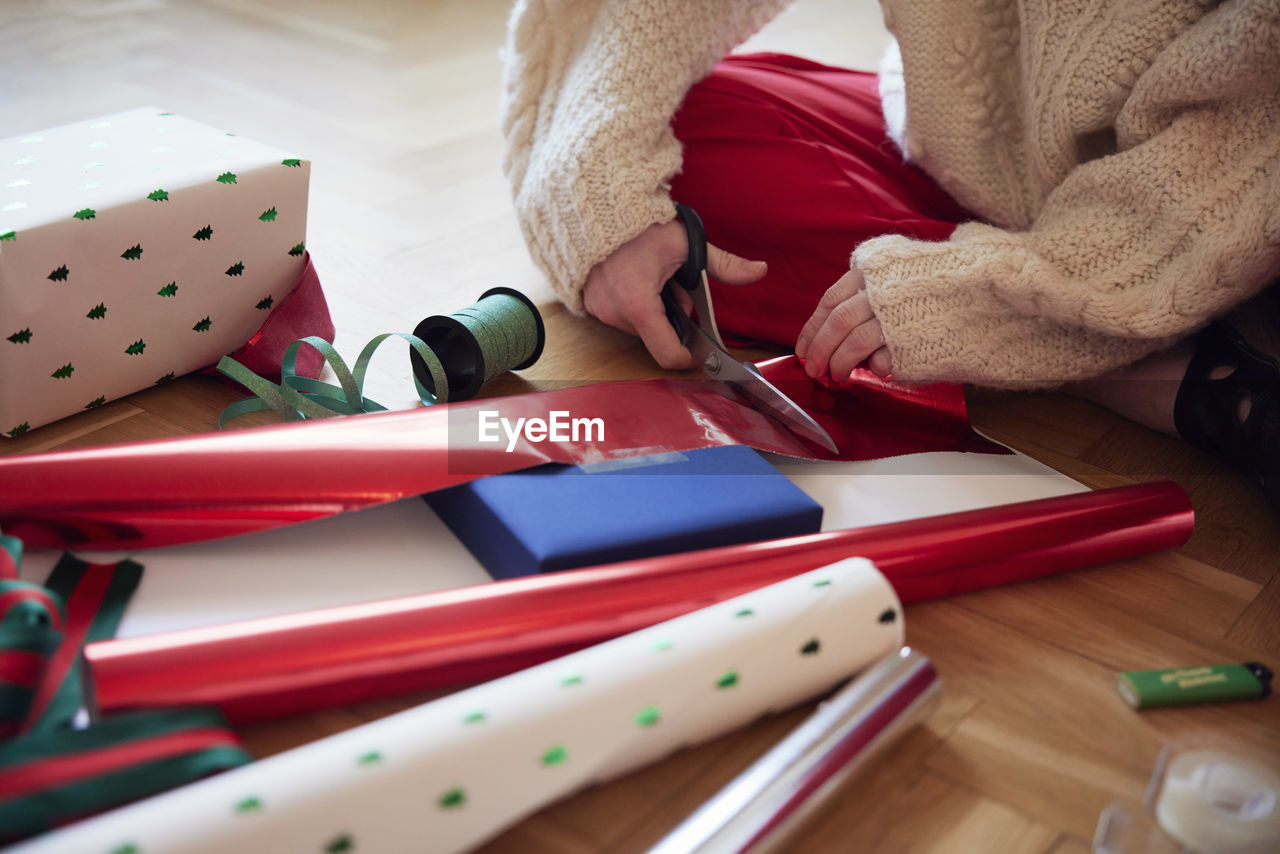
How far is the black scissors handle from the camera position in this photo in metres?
0.87

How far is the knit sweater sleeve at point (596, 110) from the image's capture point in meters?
0.89

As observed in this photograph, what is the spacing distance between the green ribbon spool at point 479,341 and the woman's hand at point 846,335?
235 mm

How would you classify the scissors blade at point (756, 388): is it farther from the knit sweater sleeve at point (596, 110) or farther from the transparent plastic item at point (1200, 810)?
the transparent plastic item at point (1200, 810)

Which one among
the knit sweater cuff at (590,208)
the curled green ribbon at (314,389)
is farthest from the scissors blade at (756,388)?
the curled green ribbon at (314,389)

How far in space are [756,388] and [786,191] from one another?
0.22 meters

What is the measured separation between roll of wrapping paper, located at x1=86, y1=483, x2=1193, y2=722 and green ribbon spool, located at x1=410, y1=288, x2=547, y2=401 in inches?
12.3

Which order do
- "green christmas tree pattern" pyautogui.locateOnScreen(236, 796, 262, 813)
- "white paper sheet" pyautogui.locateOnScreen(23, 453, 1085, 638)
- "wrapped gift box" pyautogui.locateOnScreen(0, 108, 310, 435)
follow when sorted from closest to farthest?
1. "green christmas tree pattern" pyautogui.locateOnScreen(236, 796, 262, 813)
2. "white paper sheet" pyautogui.locateOnScreen(23, 453, 1085, 638)
3. "wrapped gift box" pyautogui.locateOnScreen(0, 108, 310, 435)

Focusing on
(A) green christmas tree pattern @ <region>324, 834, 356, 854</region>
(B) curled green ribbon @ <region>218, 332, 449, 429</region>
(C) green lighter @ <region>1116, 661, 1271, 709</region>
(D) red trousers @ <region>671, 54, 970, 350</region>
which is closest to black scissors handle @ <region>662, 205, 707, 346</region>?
(D) red trousers @ <region>671, 54, 970, 350</region>

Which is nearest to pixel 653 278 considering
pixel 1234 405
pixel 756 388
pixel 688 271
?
pixel 688 271

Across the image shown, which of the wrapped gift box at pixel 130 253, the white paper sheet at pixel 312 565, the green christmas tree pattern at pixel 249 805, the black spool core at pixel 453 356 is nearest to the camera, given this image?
the green christmas tree pattern at pixel 249 805

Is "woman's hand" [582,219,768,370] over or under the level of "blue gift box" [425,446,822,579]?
over

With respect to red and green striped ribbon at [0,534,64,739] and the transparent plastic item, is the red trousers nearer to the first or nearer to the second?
the transparent plastic item

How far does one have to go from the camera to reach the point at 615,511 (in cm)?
63

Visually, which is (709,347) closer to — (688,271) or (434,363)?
(688,271)
